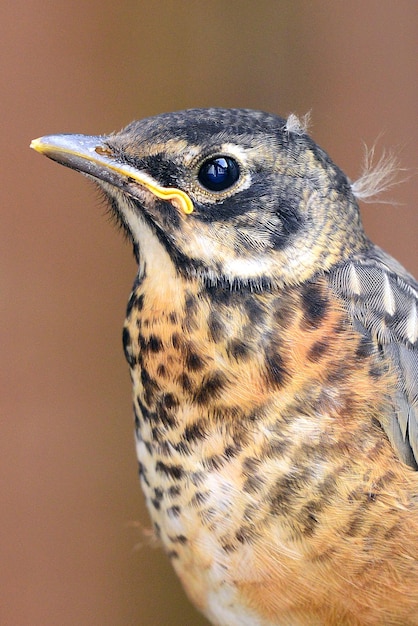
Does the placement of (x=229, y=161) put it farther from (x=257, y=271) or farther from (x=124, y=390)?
(x=124, y=390)

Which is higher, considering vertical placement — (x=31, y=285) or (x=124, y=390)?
(x=31, y=285)

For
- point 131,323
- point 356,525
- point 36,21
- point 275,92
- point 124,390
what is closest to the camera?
point 356,525

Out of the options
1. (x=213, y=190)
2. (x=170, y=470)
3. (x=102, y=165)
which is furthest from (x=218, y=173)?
(x=170, y=470)

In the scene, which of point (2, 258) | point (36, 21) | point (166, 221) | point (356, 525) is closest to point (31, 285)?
point (2, 258)

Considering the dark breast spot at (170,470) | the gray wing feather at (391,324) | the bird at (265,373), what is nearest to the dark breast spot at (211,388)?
the bird at (265,373)

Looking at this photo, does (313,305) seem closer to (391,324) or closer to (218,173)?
(391,324)

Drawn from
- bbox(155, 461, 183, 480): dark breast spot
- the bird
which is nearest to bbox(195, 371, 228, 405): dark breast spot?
the bird
